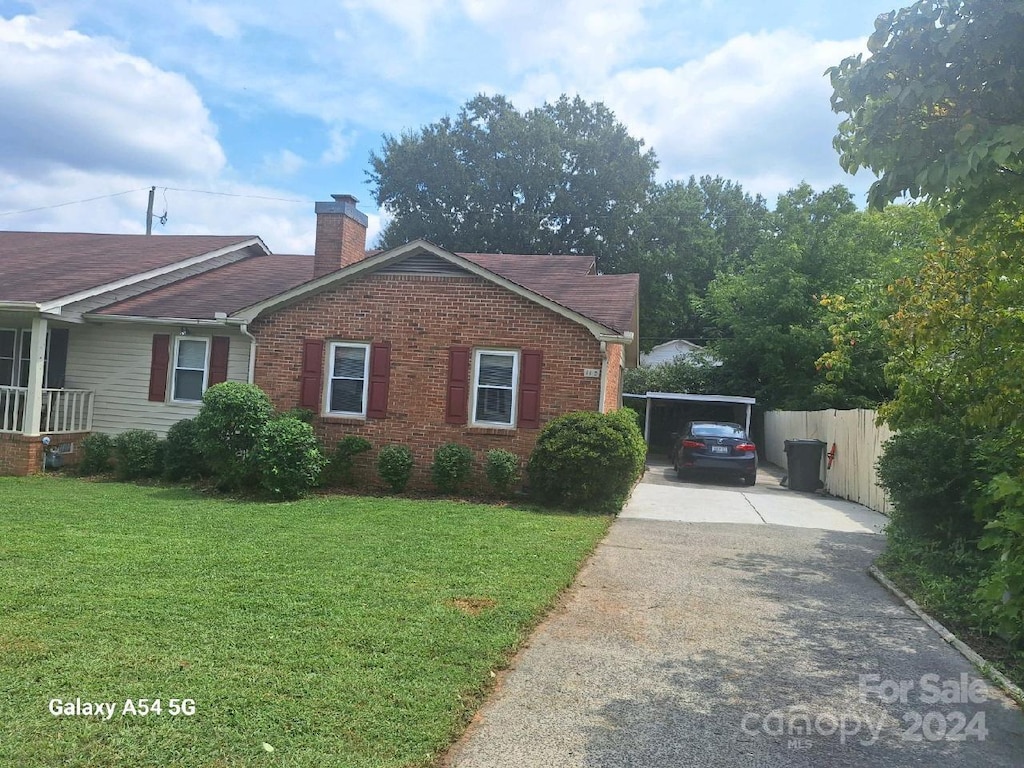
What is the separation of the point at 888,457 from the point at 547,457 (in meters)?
4.53

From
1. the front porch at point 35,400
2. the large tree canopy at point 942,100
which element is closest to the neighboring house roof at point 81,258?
the front porch at point 35,400

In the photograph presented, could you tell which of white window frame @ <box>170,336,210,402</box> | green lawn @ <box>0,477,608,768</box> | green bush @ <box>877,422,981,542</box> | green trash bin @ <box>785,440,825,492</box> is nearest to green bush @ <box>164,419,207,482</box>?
white window frame @ <box>170,336,210,402</box>

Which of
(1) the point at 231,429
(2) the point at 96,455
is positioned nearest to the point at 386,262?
(1) the point at 231,429

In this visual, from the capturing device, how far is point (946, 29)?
4.32m

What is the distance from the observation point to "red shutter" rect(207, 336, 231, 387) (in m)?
14.5

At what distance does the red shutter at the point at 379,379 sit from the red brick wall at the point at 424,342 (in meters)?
0.09

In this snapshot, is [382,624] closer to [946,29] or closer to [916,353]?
[946,29]

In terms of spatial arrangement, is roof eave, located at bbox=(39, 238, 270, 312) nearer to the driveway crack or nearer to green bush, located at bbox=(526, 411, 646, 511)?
green bush, located at bbox=(526, 411, 646, 511)

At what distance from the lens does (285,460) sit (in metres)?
11.5

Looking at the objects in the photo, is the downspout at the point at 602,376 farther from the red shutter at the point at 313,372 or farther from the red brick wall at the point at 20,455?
the red brick wall at the point at 20,455

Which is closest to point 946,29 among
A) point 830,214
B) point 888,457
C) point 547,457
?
point 888,457

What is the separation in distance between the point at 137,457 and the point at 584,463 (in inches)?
298

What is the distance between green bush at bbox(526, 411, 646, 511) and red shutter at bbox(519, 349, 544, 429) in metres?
0.83

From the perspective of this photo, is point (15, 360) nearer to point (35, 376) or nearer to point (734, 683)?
point (35, 376)
